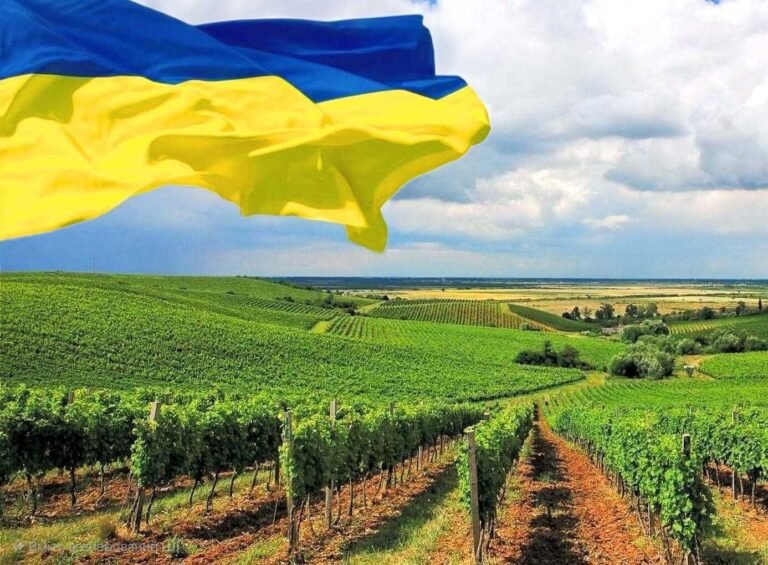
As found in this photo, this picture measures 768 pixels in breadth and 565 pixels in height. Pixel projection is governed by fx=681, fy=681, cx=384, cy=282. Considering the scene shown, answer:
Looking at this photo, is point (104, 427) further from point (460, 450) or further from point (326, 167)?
point (326, 167)

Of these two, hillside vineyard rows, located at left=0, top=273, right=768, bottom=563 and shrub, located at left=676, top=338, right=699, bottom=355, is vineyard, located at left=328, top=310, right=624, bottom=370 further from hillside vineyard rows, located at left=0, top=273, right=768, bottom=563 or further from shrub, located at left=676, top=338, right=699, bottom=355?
shrub, located at left=676, top=338, right=699, bottom=355

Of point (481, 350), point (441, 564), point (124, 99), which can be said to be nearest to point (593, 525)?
point (441, 564)

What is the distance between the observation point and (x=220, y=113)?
796cm

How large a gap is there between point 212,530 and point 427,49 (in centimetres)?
1022

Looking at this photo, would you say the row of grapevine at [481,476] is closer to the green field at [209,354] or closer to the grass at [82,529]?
the grass at [82,529]

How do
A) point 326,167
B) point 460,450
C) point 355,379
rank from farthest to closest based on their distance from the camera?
point 355,379, point 460,450, point 326,167

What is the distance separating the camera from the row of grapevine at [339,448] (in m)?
13.7

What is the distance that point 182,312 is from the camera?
82.8 meters

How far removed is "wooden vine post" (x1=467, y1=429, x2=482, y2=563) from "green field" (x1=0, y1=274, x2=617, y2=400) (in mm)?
29471

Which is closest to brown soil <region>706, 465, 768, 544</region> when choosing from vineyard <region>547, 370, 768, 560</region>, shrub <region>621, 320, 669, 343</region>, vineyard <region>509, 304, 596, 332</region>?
vineyard <region>547, 370, 768, 560</region>

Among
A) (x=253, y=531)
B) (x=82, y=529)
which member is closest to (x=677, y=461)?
(x=253, y=531)

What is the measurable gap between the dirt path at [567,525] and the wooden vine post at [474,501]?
110 centimetres

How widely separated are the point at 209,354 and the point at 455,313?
94727 mm

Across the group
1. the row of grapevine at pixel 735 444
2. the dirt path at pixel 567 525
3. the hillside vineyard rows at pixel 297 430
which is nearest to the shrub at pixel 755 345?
the hillside vineyard rows at pixel 297 430
